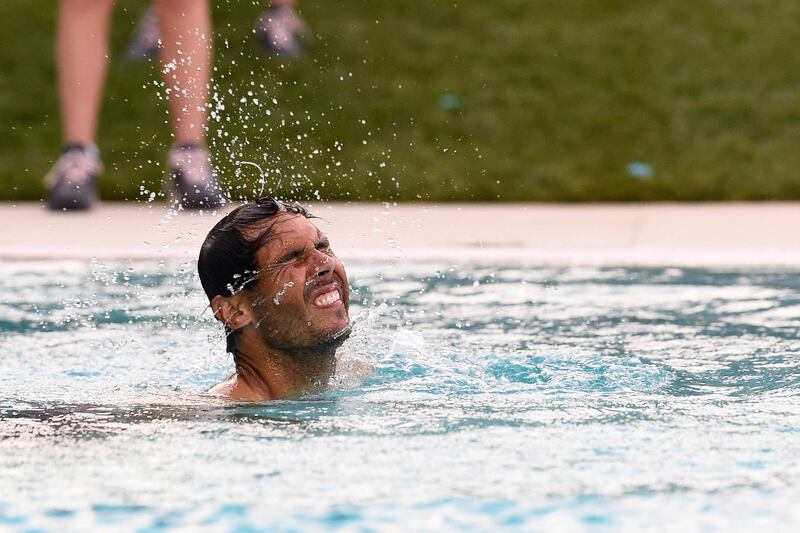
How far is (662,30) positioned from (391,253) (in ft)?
12.6

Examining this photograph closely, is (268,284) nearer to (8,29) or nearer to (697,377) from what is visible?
(697,377)

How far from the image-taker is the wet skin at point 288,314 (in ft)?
12.3

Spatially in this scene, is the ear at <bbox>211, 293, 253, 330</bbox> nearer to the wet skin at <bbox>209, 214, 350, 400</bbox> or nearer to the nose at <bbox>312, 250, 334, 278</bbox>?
the wet skin at <bbox>209, 214, 350, 400</bbox>

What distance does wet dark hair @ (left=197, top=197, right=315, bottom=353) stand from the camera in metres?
3.76

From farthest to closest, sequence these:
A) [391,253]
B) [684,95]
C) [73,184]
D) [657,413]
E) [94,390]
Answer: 1. [684,95]
2. [73,184]
3. [391,253]
4. [94,390]
5. [657,413]

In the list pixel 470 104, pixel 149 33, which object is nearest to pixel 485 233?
pixel 470 104

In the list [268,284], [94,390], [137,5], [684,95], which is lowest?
[94,390]

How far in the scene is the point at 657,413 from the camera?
3.59 meters

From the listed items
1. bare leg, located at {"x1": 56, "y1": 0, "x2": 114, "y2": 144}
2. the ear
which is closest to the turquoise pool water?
the ear

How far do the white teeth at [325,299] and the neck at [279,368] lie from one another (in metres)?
0.12

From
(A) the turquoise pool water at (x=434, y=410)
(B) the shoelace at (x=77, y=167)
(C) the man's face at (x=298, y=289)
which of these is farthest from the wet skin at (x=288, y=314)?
(B) the shoelace at (x=77, y=167)

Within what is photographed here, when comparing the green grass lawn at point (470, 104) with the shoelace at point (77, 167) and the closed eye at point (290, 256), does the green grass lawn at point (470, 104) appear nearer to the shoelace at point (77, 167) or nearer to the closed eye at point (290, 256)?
the shoelace at point (77, 167)

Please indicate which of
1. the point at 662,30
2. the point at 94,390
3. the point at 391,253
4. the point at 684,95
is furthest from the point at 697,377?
the point at 662,30

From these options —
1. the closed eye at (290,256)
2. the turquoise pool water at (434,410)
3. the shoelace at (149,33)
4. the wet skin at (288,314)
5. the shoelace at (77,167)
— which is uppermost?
the shoelace at (149,33)
